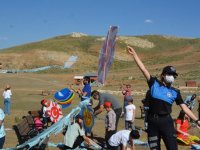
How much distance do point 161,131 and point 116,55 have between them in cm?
8728

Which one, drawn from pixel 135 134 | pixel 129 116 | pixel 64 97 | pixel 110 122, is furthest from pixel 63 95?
pixel 135 134

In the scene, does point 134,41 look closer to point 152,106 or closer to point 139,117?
point 139,117

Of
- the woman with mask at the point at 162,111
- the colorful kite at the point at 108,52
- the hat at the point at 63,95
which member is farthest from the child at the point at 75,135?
the woman with mask at the point at 162,111

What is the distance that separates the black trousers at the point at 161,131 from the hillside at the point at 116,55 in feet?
172

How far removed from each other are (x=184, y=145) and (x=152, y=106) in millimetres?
6207

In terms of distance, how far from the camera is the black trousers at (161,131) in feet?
17.4

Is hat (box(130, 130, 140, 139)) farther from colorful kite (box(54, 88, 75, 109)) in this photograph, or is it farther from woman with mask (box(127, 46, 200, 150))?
colorful kite (box(54, 88, 75, 109))

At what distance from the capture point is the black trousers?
5.32 meters

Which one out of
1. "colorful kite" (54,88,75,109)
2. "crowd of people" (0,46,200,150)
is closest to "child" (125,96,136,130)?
"crowd of people" (0,46,200,150)

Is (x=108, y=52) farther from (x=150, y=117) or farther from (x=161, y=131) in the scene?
(x=161, y=131)

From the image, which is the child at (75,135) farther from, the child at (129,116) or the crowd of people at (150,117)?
the child at (129,116)

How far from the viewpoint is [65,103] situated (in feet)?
36.2

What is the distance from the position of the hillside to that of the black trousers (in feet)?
172

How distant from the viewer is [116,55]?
9244cm
